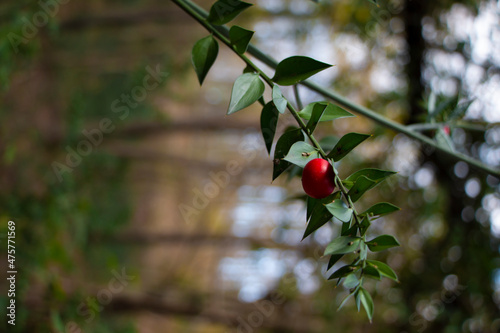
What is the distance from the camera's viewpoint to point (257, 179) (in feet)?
9.26

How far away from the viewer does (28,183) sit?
6.19 ft

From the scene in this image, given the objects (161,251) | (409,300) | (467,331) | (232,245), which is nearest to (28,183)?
(232,245)

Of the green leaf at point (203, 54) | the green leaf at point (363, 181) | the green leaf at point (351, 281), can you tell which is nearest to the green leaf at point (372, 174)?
the green leaf at point (363, 181)

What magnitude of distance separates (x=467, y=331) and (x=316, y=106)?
47.6 inches

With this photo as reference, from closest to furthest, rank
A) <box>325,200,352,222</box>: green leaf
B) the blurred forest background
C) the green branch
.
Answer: <box>325,200,352,222</box>: green leaf → the green branch → the blurred forest background

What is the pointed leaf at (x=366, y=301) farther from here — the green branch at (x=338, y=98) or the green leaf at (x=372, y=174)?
the green branch at (x=338, y=98)

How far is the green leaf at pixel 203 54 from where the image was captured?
0.50m

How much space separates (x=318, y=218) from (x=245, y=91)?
15 cm

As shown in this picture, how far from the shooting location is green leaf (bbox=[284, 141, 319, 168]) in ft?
1.44

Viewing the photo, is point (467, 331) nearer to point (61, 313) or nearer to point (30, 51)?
point (61, 313)

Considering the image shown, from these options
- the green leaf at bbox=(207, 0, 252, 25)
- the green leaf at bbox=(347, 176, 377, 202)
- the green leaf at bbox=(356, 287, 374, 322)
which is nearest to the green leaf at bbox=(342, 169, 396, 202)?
the green leaf at bbox=(347, 176, 377, 202)

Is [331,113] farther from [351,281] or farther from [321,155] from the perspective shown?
[351,281]

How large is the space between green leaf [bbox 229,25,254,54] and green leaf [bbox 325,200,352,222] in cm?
19

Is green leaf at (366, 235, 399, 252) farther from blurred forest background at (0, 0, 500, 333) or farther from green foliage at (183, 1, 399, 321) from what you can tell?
blurred forest background at (0, 0, 500, 333)
